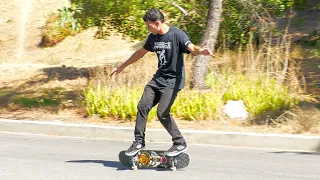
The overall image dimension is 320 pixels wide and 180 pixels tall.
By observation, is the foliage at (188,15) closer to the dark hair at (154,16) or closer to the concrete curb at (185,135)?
the concrete curb at (185,135)

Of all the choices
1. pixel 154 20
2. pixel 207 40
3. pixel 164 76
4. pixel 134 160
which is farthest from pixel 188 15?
pixel 134 160

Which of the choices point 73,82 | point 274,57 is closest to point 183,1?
point 274,57

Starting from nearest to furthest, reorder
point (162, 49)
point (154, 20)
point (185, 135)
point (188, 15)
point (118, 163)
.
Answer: point (154, 20), point (162, 49), point (118, 163), point (185, 135), point (188, 15)

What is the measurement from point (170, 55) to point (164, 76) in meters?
0.27

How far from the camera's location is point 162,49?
725 cm

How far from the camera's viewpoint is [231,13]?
44.3ft

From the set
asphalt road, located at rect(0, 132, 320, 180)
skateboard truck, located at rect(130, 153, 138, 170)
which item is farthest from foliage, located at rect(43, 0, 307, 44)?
skateboard truck, located at rect(130, 153, 138, 170)

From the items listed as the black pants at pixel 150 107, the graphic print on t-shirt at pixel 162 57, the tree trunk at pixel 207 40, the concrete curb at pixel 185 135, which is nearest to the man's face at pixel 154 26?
the graphic print on t-shirt at pixel 162 57

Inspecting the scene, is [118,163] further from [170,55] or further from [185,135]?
[185,135]

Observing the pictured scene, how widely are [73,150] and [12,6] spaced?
21.4 metres

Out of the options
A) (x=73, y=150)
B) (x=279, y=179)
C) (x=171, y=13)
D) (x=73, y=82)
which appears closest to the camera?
(x=279, y=179)

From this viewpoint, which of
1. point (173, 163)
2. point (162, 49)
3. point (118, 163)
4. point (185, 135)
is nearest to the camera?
point (162, 49)

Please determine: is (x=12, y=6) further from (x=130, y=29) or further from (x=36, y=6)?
(x=130, y=29)

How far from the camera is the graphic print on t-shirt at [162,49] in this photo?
7219 millimetres
